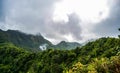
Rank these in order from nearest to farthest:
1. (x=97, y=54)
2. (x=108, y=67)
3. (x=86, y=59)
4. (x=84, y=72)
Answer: (x=108, y=67)
(x=84, y=72)
(x=86, y=59)
(x=97, y=54)

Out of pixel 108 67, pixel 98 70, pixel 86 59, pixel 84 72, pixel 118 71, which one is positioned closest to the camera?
pixel 118 71

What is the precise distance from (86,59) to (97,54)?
15.2 m

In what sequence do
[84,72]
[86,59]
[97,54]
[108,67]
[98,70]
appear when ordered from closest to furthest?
[108,67] < [98,70] < [84,72] < [86,59] < [97,54]

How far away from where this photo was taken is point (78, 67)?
1757 inches

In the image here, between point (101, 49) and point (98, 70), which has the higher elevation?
point (101, 49)

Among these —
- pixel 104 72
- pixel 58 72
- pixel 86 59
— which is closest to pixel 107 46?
pixel 86 59

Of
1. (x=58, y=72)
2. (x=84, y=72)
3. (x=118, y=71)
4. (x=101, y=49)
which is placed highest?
(x=101, y=49)

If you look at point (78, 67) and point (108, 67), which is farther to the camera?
point (78, 67)

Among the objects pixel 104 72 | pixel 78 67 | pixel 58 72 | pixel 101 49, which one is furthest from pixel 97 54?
pixel 104 72

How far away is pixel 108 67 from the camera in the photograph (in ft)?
98.0

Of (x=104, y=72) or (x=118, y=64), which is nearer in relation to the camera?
(x=118, y=64)

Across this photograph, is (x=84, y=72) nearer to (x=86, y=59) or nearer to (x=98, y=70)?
(x=98, y=70)

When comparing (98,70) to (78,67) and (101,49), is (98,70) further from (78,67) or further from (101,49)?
(101,49)

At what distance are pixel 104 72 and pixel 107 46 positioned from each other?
17132cm
